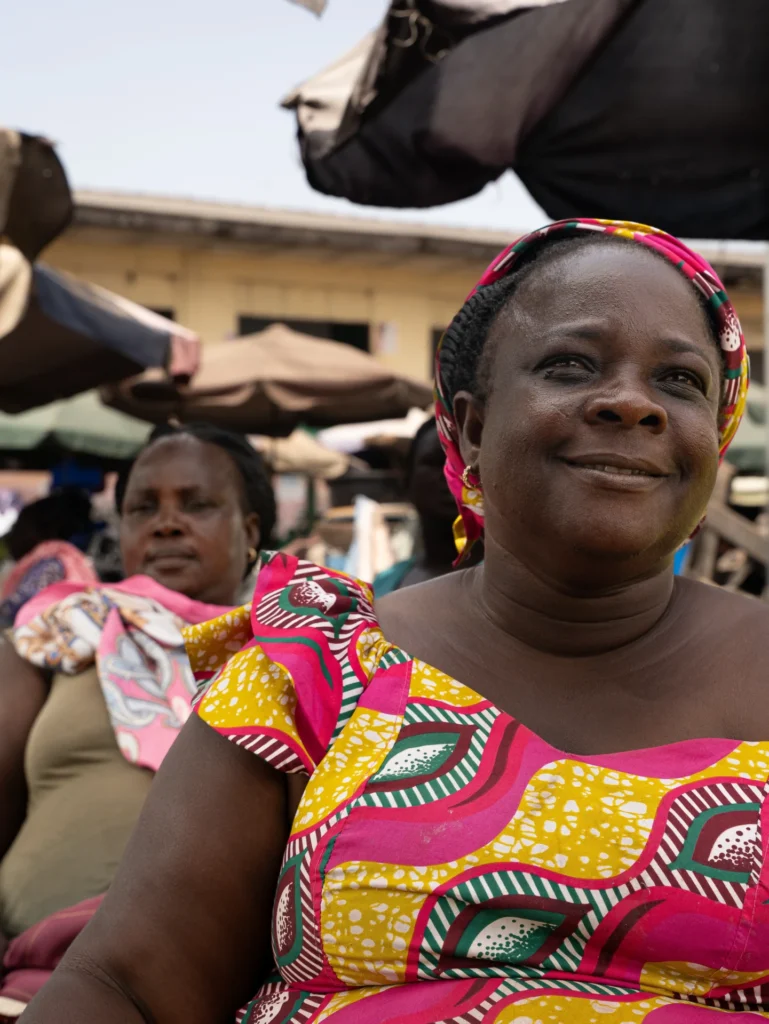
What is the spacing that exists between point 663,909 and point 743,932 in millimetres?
89

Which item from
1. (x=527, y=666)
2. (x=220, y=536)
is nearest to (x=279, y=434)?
(x=220, y=536)

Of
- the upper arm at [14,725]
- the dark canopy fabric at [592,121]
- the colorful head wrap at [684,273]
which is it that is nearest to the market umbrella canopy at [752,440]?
the dark canopy fabric at [592,121]

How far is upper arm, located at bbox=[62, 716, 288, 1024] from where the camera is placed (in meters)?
1.33

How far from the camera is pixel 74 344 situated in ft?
14.6

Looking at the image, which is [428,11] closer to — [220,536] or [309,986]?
[220,536]

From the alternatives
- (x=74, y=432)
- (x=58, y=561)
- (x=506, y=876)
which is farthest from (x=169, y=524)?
(x=74, y=432)

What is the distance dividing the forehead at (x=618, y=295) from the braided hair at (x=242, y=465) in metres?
1.90

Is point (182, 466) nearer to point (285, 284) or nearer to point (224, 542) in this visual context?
point (224, 542)

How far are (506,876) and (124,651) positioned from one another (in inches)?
68.2

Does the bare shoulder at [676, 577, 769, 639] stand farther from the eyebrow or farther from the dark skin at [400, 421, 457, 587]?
the dark skin at [400, 421, 457, 587]

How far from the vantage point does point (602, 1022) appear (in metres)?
1.14

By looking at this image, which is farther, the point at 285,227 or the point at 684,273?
the point at 285,227

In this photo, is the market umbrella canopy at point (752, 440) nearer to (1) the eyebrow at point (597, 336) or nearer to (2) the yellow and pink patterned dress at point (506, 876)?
(1) the eyebrow at point (597, 336)

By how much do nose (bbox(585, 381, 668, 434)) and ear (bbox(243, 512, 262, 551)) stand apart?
6.76 feet
